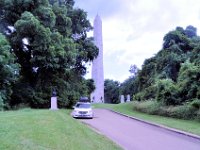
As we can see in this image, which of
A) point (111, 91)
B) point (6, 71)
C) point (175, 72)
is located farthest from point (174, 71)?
point (111, 91)

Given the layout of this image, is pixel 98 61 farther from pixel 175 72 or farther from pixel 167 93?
pixel 167 93

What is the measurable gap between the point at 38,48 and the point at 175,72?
19741 mm

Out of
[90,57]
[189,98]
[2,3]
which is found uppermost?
[2,3]

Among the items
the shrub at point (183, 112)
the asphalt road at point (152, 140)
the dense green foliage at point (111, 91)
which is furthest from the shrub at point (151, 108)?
the dense green foliage at point (111, 91)

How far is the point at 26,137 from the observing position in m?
12.7

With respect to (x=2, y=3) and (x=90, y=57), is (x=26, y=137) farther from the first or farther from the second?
(x=90, y=57)

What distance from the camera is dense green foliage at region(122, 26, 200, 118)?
3207 cm

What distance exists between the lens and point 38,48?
124ft

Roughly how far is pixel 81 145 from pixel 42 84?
2981 cm

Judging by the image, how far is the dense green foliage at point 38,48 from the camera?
3731 centimetres

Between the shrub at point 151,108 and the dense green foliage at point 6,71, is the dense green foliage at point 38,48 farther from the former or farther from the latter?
the shrub at point 151,108

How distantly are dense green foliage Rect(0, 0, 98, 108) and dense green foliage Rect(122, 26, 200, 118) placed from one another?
10.4 m

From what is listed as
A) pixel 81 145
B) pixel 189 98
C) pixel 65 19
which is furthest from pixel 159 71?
pixel 81 145

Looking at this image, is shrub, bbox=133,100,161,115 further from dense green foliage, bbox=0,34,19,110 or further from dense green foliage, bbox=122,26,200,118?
dense green foliage, bbox=0,34,19,110
